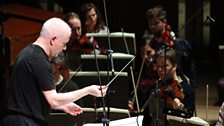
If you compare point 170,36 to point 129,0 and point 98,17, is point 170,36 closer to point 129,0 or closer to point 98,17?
point 98,17

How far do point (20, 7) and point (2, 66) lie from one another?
1.50m

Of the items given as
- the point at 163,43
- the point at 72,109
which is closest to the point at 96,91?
the point at 72,109

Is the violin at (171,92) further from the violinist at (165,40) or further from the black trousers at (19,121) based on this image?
the black trousers at (19,121)

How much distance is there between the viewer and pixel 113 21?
28.3 feet

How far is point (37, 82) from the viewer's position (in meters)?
3.59

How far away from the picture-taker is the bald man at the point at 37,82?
3.58 metres

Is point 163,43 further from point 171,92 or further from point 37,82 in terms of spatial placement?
point 37,82

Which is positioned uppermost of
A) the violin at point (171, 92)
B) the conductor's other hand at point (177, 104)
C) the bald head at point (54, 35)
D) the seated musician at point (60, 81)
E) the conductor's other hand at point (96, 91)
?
the bald head at point (54, 35)

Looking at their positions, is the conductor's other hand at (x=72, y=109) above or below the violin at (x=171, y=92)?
above

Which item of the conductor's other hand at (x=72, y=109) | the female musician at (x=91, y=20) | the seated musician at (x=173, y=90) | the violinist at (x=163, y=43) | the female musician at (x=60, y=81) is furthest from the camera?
the female musician at (x=91, y=20)

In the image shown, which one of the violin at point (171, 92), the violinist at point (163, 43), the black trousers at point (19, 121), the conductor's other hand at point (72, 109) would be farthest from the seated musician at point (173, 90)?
the black trousers at point (19, 121)

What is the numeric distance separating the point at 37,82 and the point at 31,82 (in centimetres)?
A: 4

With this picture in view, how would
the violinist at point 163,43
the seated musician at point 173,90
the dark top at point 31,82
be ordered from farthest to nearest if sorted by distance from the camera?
the violinist at point 163,43 → the seated musician at point 173,90 → the dark top at point 31,82

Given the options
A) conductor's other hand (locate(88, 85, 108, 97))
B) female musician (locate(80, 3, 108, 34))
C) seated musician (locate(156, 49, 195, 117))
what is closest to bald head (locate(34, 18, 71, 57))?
conductor's other hand (locate(88, 85, 108, 97))
